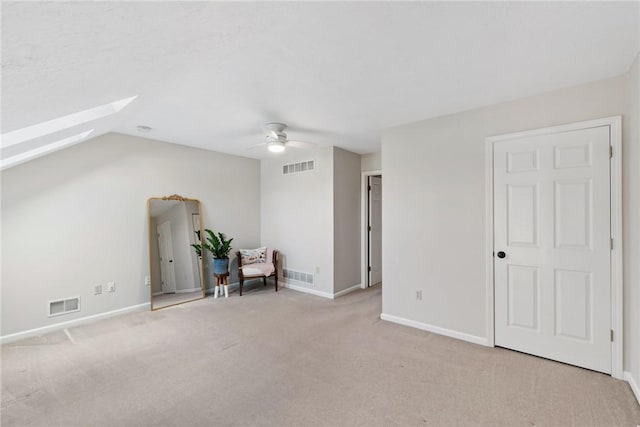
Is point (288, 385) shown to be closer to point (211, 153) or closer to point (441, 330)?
point (441, 330)

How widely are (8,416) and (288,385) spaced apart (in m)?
1.94

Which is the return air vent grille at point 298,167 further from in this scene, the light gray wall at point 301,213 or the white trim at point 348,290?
the white trim at point 348,290

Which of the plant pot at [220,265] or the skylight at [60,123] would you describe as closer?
the skylight at [60,123]

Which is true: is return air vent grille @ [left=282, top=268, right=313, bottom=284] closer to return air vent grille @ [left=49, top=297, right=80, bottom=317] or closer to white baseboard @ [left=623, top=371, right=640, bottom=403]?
return air vent grille @ [left=49, top=297, right=80, bottom=317]

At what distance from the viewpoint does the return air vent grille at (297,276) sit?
4.96 metres

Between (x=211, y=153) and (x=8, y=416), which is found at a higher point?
(x=211, y=153)

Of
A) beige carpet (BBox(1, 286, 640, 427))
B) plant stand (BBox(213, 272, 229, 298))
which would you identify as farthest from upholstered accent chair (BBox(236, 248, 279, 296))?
beige carpet (BBox(1, 286, 640, 427))

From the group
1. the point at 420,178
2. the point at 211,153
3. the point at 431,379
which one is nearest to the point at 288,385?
the point at 431,379


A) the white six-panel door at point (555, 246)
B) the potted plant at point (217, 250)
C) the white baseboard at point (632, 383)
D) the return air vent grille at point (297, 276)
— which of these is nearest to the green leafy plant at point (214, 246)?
the potted plant at point (217, 250)

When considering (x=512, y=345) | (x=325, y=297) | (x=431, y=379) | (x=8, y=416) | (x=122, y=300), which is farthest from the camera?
(x=325, y=297)

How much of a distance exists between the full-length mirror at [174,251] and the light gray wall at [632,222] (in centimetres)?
508

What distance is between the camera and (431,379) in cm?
235

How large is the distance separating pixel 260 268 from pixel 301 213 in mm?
1210

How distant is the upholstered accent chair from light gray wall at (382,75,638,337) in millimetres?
2160
